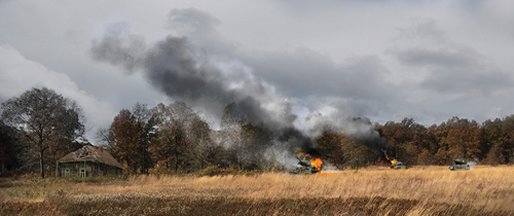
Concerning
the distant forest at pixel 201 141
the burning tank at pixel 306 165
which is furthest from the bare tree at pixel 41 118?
the burning tank at pixel 306 165

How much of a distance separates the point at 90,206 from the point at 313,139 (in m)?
30.8

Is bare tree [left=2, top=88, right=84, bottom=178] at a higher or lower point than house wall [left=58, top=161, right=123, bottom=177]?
higher

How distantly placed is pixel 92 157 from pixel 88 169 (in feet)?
5.41

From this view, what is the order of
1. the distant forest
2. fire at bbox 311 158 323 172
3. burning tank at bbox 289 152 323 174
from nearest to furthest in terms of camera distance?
burning tank at bbox 289 152 323 174 < fire at bbox 311 158 323 172 < the distant forest

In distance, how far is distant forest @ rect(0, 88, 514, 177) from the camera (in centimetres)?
4891

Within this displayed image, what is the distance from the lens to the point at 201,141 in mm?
59750

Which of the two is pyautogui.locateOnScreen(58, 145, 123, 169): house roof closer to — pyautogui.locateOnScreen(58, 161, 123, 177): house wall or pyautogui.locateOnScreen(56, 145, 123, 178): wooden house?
pyautogui.locateOnScreen(56, 145, 123, 178): wooden house

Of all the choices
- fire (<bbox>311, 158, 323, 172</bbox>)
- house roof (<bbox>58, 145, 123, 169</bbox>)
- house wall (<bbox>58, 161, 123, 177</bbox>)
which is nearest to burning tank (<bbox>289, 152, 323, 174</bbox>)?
fire (<bbox>311, 158, 323, 172</bbox>)

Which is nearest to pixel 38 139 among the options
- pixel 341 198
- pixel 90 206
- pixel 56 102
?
pixel 56 102

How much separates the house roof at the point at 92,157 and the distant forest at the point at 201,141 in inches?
88.2

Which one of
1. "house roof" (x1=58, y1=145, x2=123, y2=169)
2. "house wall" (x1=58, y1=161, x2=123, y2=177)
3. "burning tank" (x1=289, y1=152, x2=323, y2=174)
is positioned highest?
"house roof" (x1=58, y1=145, x2=123, y2=169)

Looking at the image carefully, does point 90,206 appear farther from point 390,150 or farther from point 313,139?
point 390,150

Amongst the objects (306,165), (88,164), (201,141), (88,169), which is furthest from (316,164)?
(88,164)

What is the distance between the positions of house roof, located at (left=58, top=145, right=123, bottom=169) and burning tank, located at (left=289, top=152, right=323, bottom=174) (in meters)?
31.5
